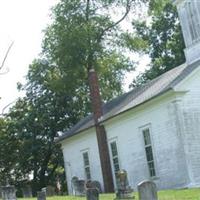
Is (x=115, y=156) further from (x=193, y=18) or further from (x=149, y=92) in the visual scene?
(x=193, y=18)

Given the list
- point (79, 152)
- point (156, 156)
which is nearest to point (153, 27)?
point (79, 152)

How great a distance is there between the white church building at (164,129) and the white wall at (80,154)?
64 mm

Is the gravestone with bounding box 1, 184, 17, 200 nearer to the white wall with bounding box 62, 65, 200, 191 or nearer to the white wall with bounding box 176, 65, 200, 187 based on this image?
the white wall with bounding box 62, 65, 200, 191

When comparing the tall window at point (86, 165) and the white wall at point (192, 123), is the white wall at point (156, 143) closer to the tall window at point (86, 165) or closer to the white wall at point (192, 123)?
the white wall at point (192, 123)

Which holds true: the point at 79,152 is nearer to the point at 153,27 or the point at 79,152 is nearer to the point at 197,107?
the point at 197,107

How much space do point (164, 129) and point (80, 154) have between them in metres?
11.4

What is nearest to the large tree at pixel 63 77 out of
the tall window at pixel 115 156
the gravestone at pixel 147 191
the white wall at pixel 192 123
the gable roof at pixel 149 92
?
the gable roof at pixel 149 92

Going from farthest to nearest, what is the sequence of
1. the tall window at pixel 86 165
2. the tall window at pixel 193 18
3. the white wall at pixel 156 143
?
the tall window at pixel 86 165
the tall window at pixel 193 18
the white wall at pixel 156 143

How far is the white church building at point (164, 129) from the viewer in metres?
25.6

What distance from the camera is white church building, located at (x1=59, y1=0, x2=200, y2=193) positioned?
25.6m

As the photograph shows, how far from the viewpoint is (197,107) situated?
2616cm

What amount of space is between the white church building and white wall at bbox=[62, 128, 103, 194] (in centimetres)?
6

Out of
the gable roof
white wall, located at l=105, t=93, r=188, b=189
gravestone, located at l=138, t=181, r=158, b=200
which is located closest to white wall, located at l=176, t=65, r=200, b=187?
white wall, located at l=105, t=93, r=188, b=189

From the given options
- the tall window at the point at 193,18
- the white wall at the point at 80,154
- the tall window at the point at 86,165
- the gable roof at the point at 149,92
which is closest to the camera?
the gable roof at the point at 149,92
